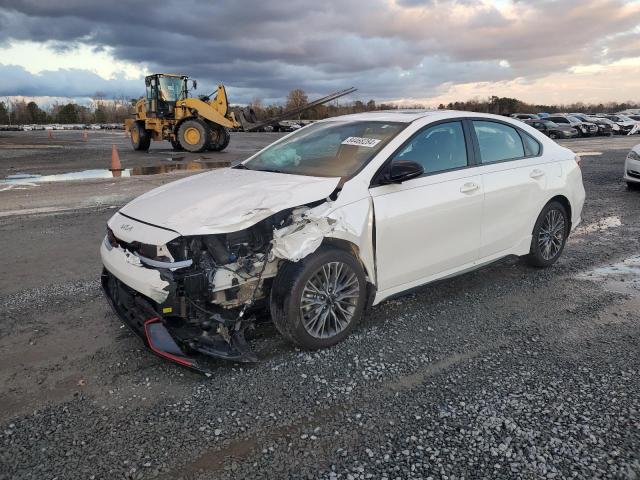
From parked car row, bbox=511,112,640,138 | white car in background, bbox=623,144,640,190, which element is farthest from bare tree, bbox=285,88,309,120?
white car in background, bbox=623,144,640,190

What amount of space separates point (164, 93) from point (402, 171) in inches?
797

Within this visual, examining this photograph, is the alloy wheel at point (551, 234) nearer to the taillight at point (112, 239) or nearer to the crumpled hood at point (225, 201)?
the crumpled hood at point (225, 201)

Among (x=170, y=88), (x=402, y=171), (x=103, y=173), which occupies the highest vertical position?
(x=170, y=88)

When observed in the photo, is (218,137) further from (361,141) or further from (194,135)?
(361,141)

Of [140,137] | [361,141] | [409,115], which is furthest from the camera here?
[140,137]

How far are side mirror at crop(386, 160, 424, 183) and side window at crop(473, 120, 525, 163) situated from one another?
42.6 inches

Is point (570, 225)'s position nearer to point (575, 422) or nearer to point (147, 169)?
point (575, 422)

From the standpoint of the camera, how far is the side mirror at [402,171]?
3.74 meters

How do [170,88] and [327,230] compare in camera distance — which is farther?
[170,88]

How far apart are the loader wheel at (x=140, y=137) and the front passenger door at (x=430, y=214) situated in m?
21.0

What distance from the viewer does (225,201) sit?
11.4ft

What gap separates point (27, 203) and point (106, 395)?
770cm

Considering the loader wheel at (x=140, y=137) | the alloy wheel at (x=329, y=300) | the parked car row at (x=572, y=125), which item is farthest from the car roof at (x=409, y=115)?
the parked car row at (x=572, y=125)

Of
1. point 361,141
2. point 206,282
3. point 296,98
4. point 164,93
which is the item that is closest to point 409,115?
point 361,141
